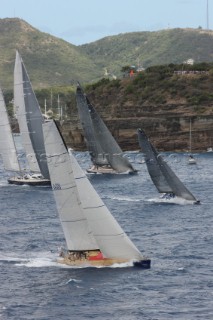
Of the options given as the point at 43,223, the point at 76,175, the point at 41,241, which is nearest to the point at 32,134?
the point at 43,223

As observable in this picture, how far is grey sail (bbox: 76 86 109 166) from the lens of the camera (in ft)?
425

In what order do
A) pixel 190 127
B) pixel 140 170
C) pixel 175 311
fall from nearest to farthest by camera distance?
pixel 175 311, pixel 140 170, pixel 190 127

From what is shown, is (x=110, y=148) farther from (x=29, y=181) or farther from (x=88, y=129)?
(x=29, y=181)

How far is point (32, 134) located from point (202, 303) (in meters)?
59.4

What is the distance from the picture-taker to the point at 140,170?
464 ft

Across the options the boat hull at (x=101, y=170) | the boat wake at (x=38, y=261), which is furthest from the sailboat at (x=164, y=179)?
the boat hull at (x=101, y=170)

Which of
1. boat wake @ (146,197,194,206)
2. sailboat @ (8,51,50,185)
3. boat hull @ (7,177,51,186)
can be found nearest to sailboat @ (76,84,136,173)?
boat hull @ (7,177,51,186)

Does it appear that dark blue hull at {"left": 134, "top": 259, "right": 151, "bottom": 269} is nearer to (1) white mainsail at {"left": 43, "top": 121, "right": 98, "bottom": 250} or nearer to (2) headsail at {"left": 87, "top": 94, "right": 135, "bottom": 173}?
(1) white mainsail at {"left": 43, "top": 121, "right": 98, "bottom": 250}

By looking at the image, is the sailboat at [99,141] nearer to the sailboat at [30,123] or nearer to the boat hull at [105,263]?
the sailboat at [30,123]

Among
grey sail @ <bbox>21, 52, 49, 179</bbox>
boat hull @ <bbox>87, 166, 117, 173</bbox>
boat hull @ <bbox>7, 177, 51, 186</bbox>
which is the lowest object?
boat hull @ <bbox>87, 166, 117, 173</bbox>

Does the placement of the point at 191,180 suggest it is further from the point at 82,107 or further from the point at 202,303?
the point at 202,303

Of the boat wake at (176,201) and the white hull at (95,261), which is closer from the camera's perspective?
the white hull at (95,261)

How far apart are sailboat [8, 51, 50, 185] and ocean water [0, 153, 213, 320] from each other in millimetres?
13163

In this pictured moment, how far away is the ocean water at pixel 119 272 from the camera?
175 feet
